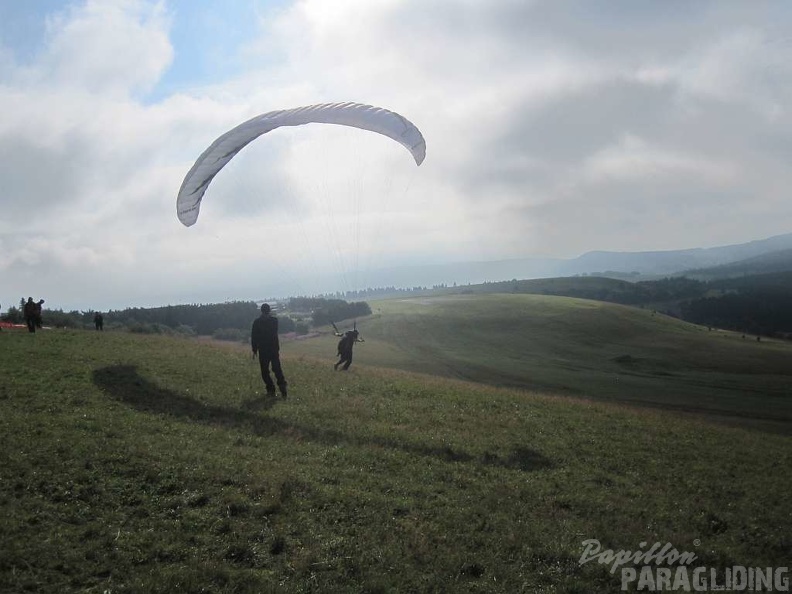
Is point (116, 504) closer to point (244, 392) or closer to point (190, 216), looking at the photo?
point (244, 392)

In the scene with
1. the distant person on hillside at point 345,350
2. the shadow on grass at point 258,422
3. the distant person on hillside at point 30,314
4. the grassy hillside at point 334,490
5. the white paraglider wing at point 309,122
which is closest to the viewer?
the grassy hillside at point 334,490

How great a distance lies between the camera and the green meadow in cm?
648

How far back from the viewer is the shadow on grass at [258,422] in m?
11.3

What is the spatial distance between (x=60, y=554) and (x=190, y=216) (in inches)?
591

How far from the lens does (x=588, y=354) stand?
61531mm

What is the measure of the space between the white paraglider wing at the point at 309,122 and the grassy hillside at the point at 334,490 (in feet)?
24.3

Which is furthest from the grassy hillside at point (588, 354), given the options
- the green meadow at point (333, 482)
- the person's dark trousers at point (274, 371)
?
the green meadow at point (333, 482)

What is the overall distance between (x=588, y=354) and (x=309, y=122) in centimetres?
5330

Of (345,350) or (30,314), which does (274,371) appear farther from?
(30,314)

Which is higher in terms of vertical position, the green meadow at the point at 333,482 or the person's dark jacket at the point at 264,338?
the person's dark jacket at the point at 264,338

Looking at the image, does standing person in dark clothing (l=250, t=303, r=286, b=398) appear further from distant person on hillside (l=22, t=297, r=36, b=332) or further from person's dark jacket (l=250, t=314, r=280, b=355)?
distant person on hillside (l=22, t=297, r=36, b=332)

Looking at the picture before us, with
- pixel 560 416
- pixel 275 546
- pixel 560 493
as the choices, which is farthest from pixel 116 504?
pixel 560 416

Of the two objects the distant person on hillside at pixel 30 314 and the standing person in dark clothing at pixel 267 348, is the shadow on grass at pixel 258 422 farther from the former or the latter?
the distant person on hillside at pixel 30 314

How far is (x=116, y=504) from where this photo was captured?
7402 millimetres
